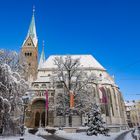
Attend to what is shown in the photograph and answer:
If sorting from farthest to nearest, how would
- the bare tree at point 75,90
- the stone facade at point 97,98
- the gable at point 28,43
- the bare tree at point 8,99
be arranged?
1. the gable at point 28,43
2. the stone facade at point 97,98
3. the bare tree at point 75,90
4. the bare tree at point 8,99

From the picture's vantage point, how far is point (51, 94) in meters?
54.6

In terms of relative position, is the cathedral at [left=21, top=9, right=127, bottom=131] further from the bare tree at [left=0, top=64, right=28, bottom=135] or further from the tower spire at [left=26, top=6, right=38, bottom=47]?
the bare tree at [left=0, top=64, right=28, bottom=135]

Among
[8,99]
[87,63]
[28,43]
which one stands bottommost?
[8,99]

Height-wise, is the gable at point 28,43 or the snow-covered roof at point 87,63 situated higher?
the gable at point 28,43

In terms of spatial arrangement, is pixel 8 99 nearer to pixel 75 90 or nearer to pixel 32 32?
pixel 75 90

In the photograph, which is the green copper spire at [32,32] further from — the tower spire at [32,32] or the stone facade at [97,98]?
the stone facade at [97,98]

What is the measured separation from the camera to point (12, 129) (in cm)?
2078

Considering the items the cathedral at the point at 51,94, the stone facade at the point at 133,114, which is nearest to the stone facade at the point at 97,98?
the cathedral at the point at 51,94

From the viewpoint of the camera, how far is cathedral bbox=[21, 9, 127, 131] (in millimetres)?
51000

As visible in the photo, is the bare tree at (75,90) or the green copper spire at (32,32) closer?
the bare tree at (75,90)

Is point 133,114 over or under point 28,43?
under

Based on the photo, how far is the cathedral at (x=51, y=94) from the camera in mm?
51000

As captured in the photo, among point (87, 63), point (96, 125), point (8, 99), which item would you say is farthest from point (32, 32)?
point (8, 99)

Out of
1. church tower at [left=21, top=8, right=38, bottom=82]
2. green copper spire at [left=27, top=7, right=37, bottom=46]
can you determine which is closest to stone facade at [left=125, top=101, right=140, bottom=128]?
church tower at [left=21, top=8, right=38, bottom=82]
